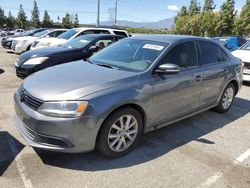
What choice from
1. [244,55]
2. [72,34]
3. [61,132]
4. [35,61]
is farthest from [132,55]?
[72,34]

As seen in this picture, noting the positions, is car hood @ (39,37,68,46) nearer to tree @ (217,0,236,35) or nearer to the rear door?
the rear door

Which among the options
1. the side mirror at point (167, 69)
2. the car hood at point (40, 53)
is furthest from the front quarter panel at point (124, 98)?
the car hood at point (40, 53)

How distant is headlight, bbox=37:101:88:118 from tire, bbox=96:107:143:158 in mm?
392

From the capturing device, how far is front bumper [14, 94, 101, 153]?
118 inches

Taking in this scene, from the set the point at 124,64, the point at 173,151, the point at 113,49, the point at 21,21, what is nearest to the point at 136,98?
the point at 124,64

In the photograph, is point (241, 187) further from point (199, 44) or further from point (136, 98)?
point (199, 44)

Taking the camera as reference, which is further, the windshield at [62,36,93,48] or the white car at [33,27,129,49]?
the white car at [33,27,129,49]

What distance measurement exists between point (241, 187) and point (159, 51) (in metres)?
2.13

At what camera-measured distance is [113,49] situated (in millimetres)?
4660

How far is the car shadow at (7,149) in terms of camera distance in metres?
3.29

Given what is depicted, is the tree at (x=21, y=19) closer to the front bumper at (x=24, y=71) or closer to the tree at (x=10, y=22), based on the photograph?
the tree at (x=10, y=22)

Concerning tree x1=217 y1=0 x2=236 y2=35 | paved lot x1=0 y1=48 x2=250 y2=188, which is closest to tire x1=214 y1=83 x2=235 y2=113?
paved lot x1=0 y1=48 x2=250 y2=188

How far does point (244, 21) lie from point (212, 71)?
42685 millimetres

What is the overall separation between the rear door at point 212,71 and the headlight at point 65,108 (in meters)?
2.48
